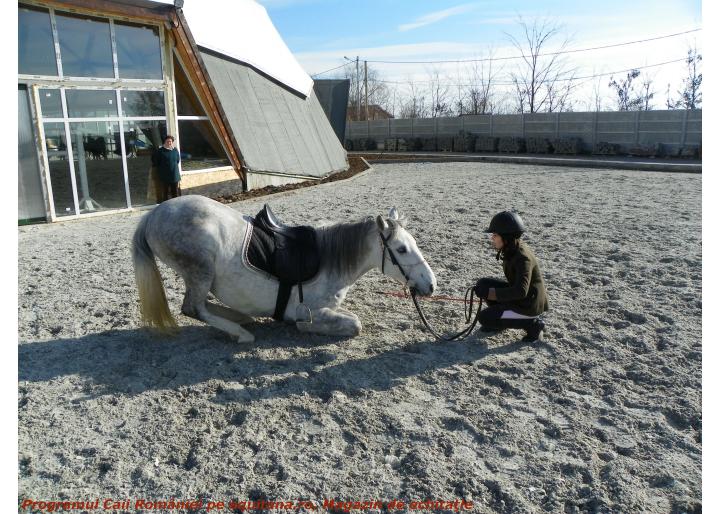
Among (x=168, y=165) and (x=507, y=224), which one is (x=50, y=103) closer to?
(x=168, y=165)

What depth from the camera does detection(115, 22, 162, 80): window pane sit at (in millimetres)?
11594

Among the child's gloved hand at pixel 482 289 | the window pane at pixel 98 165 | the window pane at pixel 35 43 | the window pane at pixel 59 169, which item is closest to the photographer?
the child's gloved hand at pixel 482 289

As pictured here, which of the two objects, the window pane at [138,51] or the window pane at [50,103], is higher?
the window pane at [138,51]

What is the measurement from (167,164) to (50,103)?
7.87 feet

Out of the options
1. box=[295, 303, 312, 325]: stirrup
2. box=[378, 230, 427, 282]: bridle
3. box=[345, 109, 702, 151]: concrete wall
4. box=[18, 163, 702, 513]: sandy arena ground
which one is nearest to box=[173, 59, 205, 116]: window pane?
box=[18, 163, 702, 513]: sandy arena ground

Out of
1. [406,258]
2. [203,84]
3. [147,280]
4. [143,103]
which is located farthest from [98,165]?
[406,258]

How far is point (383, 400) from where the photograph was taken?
11.9 ft

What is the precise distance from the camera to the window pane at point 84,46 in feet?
34.8

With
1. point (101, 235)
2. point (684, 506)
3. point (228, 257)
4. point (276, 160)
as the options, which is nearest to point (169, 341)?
point (228, 257)

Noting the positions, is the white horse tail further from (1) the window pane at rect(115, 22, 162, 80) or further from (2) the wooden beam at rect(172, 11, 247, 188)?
(2) the wooden beam at rect(172, 11, 247, 188)

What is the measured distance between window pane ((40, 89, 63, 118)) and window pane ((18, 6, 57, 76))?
350mm

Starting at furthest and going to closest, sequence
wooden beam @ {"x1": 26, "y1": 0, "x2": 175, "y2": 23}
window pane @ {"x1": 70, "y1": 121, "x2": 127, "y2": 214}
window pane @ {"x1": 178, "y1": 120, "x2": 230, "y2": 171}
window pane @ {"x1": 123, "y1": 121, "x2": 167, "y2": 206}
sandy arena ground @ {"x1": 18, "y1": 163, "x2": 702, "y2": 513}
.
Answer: window pane @ {"x1": 178, "y1": 120, "x2": 230, "y2": 171}, window pane @ {"x1": 123, "y1": 121, "x2": 167, "y2": 206}, window pane @ {"x1": 70, "y1": 121, "x2": 127, "y2": 214}, wooden beam @ {"x1": 26, "y1": 0, "x2": 175, "y2": 23}, sandy arena ground @ {"x1": 18, "y1": 163, "x2": 702, "y2": 513}

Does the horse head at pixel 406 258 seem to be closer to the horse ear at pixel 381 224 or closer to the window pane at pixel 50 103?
the horse ear at pixel 381 224

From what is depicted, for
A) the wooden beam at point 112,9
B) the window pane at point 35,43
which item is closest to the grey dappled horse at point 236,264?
the window pane at point 35,43
